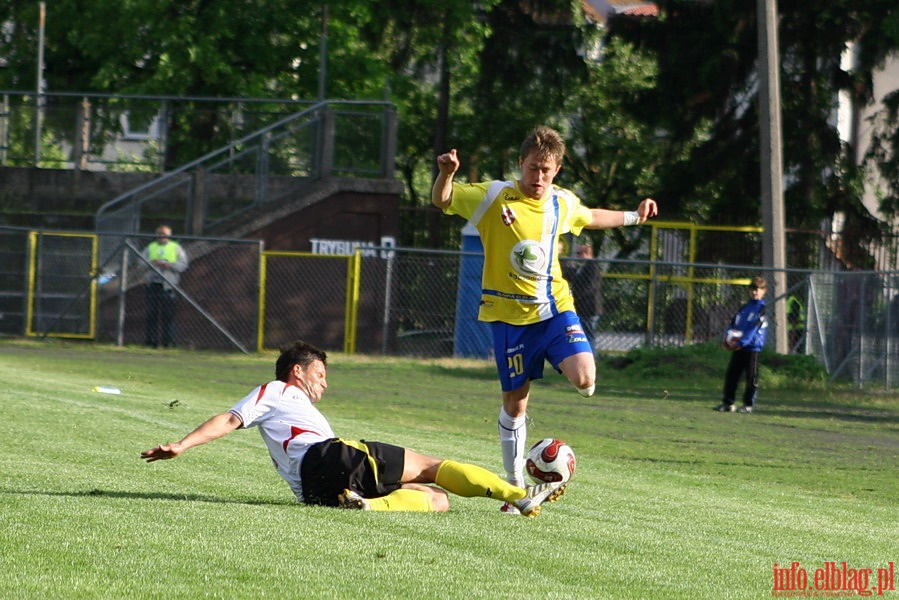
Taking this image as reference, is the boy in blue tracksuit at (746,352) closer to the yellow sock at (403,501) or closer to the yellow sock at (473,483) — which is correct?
the yellow sock at (473,483)

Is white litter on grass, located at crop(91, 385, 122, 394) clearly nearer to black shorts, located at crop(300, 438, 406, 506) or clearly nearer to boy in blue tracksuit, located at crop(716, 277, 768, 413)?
boy in blue tracksuit, located at crop(716, 277, 768, 413)

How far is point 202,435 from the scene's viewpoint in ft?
23.9

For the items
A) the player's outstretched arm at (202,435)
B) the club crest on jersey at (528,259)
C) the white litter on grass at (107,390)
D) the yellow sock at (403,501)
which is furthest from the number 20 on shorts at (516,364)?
the white litter on grass at (107,390)

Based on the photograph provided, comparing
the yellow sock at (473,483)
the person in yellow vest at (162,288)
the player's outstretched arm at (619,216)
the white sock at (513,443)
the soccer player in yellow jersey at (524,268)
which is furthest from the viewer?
the person in yellow vest at (162,288)

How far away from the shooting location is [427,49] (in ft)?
115

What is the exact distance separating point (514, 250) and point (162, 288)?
1752 centimetres

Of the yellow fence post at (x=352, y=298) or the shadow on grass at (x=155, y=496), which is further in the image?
the yellow fence post at (x=352, y=298)

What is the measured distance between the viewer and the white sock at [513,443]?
335 inches

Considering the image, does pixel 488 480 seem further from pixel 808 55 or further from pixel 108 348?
pixel 808 55

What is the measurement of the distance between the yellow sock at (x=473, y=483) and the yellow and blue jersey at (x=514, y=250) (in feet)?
3.34

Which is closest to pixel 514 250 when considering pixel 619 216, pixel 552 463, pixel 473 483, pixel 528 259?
pixel 528 259

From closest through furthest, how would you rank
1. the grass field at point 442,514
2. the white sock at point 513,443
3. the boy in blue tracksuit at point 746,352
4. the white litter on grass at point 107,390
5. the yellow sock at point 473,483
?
the grass field at point 442,514 → the yellow sock at point 473,483 → the white sock at point 513,443 → the white litter on grass at point 107,390 → the boy in blue tracksuit at point 746,352

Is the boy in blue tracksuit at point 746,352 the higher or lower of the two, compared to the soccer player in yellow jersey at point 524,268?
lower

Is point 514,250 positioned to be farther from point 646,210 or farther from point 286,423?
point 286,423
